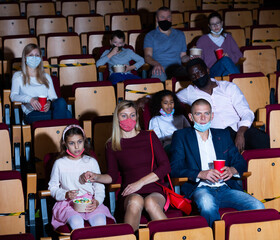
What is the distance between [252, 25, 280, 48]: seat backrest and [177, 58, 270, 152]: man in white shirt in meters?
1.36

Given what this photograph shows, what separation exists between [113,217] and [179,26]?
2.40 meters

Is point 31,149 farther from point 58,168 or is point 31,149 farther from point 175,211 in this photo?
point 175,211

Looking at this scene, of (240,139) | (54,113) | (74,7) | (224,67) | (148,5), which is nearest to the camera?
(240,139)

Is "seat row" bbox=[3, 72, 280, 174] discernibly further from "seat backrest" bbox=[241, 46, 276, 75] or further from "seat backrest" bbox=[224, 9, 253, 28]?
"seat backrest" bbox=[224, 9, 253, 28]

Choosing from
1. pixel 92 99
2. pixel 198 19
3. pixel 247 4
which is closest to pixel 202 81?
pixel 92 99

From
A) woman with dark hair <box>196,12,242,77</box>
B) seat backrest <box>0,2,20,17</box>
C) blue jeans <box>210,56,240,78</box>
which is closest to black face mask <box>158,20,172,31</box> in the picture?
woman with dark hair <box>196,12,242,77</box>

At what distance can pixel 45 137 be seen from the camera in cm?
241

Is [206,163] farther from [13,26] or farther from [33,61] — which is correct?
[13,26]

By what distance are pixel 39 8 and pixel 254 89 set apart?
6.57 ft

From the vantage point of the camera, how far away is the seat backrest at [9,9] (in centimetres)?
420

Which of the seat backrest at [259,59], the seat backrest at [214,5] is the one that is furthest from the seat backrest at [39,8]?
the seat backrest at [259,59]

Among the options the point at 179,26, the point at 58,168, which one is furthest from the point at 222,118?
the point at 179,26

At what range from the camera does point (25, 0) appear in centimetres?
436

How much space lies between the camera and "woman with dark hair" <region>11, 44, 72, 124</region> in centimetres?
269
